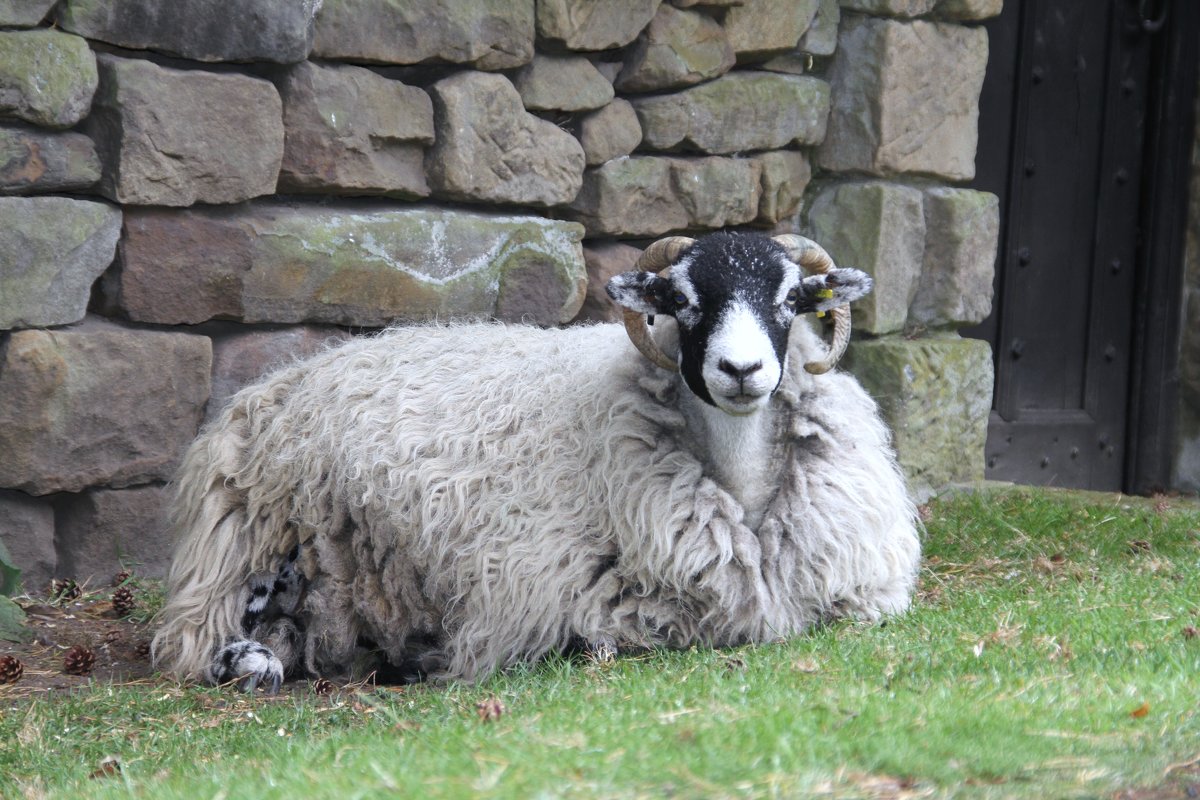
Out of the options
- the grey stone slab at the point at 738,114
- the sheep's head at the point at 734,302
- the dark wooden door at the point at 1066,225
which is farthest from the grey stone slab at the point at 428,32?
the dark wooden door at the point at 1066,225

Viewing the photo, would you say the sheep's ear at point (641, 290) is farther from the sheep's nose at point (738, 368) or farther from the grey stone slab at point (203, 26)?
the grey stone slab at point (203, 26)

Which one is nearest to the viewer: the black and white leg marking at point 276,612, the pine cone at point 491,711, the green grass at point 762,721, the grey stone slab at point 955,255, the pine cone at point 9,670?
the green grass at point 762,721

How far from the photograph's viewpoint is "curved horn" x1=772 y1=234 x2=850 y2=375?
464 cm

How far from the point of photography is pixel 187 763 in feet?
11.3

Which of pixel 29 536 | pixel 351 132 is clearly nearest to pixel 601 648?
pixel 29 536

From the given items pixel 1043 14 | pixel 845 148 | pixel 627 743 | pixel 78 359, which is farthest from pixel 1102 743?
pixel 1043 14

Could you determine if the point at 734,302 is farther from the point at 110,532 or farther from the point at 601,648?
the point at 110,532

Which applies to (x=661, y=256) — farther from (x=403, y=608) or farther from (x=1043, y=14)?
(x=1043, y=14)

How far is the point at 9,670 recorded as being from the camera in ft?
14.4

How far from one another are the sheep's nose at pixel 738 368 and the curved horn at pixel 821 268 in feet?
1.82

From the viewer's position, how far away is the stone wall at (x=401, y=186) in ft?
16.3

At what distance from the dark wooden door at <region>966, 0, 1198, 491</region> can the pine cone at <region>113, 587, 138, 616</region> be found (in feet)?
15.8

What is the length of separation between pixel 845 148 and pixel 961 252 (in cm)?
78

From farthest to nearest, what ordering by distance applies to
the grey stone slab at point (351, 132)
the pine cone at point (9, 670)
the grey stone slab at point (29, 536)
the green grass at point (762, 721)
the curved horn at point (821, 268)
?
the grey stone slab at point (351, 132)
the grey stone slab at point (29, 536)
the curved horn at point (821, 268)
the pine cone at point (9, 670)
the green grass at point (762, 721)
